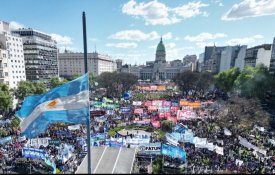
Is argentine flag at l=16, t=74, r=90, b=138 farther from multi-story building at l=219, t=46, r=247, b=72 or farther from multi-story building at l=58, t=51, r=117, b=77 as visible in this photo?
multi-story building at l=58, t=51, r=117, b=77

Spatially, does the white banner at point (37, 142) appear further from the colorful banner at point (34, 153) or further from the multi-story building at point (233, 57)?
the multi-story building at point (233, 57)

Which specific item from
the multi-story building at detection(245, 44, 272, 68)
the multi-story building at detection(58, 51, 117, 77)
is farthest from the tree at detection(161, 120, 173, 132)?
the multi-story building at detection(58, 51, 117, 77)

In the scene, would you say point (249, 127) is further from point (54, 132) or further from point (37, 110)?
point (37, 110)

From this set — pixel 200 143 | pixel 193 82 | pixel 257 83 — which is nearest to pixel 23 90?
pixel 200 143

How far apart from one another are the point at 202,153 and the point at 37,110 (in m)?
18.8

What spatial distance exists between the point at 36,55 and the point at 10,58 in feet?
58.7

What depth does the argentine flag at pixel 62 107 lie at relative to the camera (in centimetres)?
1305

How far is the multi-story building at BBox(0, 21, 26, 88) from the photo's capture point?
57844mm

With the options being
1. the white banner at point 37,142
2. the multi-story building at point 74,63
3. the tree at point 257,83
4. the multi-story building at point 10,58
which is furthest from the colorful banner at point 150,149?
the multi-story building at point 74,63

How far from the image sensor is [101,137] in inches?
1095

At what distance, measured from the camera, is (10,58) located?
63.2m

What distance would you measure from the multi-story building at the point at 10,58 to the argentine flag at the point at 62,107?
51.1 meters

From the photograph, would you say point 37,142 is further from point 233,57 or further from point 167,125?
point 233,57

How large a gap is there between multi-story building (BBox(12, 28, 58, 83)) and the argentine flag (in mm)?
74919
